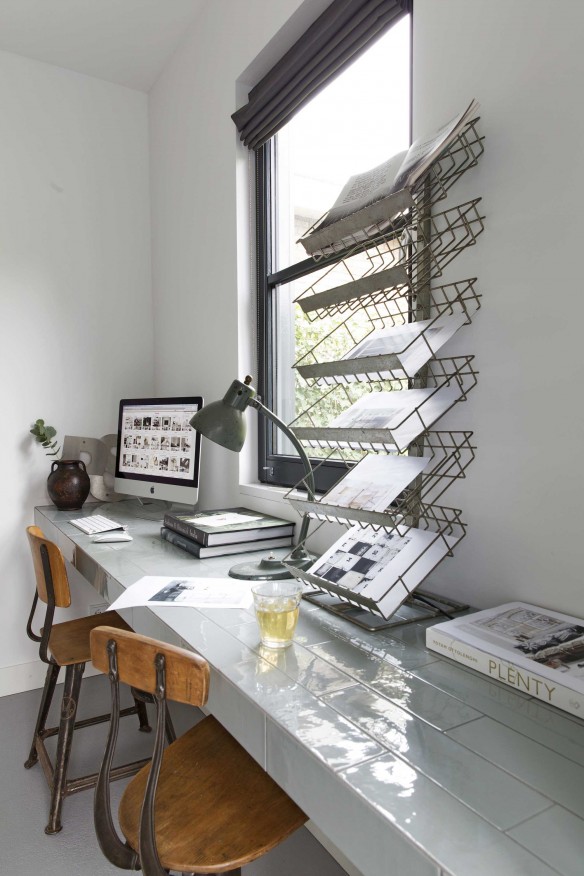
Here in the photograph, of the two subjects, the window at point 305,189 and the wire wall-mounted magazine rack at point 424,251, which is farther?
the window at point 305,189

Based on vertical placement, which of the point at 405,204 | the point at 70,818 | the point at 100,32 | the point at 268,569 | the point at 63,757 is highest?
the point at 100,32

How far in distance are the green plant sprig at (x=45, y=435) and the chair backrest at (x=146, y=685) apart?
1.81 metres

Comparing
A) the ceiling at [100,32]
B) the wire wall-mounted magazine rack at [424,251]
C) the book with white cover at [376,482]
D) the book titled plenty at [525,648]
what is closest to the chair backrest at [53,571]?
the book with white cover at [376,482]

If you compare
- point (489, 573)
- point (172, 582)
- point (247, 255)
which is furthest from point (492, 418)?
point (247, 255)

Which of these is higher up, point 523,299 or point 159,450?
point 523,299

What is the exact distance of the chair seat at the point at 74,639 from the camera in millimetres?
1862

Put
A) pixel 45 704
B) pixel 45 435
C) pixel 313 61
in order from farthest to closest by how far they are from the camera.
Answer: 1. pixel 45 435
2. pixel 45 704
3. pixel 313 61

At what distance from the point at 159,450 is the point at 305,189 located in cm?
110

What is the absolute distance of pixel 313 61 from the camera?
1.81 m

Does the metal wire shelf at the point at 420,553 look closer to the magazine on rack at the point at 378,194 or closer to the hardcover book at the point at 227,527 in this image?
the hardcover book at the point at 227,527

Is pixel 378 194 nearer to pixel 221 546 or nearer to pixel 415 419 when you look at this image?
pixel 415 419

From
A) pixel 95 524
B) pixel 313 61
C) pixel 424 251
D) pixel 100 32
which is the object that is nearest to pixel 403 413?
pixel 424 251

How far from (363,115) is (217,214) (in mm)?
768

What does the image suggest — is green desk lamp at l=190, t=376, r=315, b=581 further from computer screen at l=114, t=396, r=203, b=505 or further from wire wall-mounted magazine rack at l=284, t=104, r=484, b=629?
computer screen at l=114, t=396, r=203, b=505
